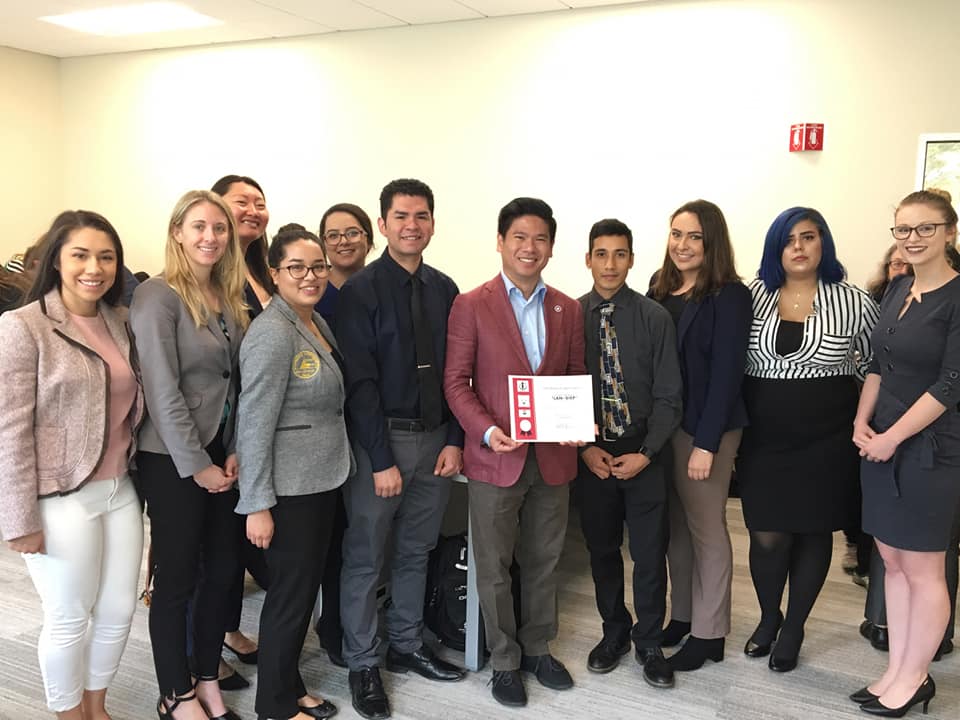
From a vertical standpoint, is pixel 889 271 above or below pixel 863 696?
above

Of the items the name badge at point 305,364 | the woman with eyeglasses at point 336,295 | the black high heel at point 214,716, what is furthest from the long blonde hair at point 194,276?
the black high heel at point 214,716

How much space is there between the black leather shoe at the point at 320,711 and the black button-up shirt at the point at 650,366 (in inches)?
52.1

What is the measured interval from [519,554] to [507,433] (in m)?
0.51

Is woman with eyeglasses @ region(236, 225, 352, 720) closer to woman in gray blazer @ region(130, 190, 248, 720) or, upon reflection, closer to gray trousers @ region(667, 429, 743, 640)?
woman in gray blazer @ region(130, 190, 248, 720)

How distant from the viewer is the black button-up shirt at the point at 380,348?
2.45m

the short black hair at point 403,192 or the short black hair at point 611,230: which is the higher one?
the short black hair at point 403,192

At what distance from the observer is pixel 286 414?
7.32ft

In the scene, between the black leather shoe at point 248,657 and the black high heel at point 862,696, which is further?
the black leather shoe at point 248,657

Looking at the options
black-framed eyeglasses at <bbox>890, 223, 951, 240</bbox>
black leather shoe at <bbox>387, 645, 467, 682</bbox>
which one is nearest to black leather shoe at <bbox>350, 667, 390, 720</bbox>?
black leather shoe at <bbox>387, 645, 467, 682</bbox>

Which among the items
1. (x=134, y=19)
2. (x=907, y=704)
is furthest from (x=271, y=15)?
(x=907, y=704)

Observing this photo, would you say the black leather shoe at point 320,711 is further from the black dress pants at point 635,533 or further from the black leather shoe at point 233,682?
the black dress pants at point 635,533

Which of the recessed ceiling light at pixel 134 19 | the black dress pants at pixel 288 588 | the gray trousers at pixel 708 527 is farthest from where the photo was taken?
the recessed ceiling light at pixel 134 19

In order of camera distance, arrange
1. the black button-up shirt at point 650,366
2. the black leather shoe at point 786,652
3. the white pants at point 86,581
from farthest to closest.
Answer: the black leather shoe at point 786,652
the black button-up shirt at point 650,366
the white pants at point 86,581

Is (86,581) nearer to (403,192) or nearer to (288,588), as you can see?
(288,588)
